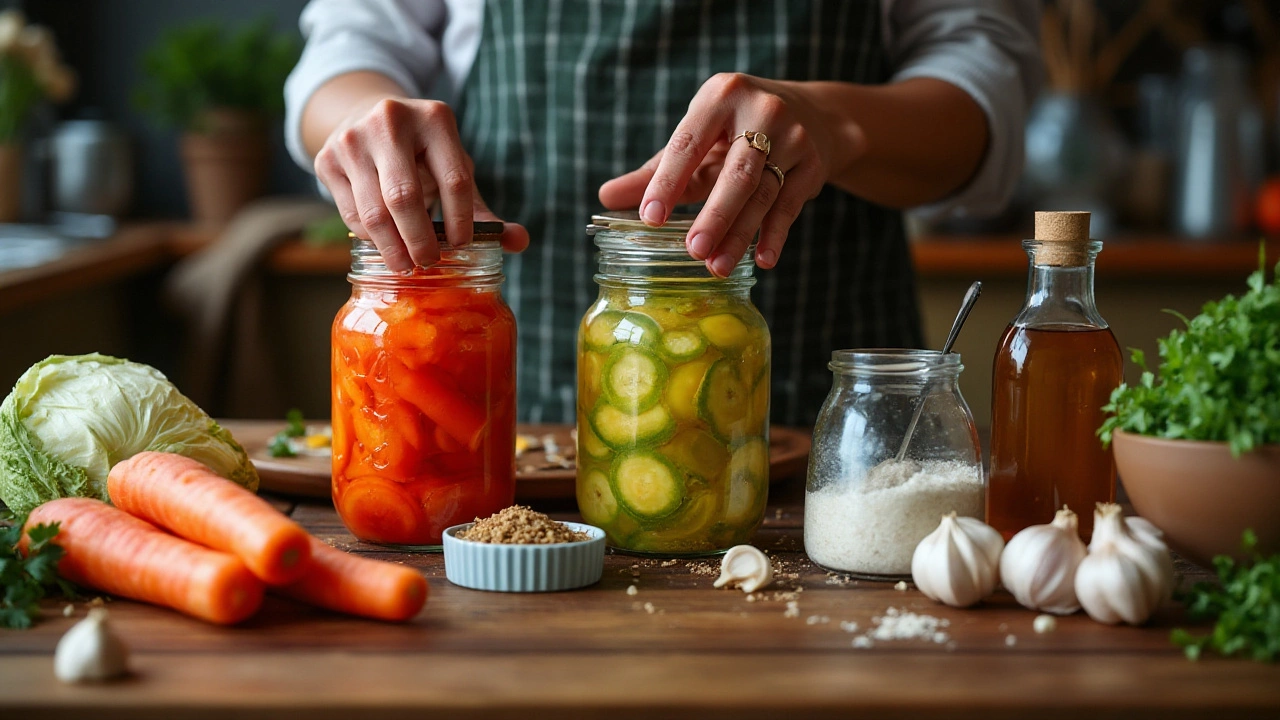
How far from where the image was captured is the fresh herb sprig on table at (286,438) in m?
1.35

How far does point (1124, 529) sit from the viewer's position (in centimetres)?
88

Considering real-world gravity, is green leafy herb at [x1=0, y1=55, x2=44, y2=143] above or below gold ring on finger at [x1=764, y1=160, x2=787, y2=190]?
above

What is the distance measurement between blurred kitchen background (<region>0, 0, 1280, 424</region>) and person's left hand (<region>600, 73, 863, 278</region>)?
168 cm

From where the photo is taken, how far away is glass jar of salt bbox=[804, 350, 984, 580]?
37.9 inches

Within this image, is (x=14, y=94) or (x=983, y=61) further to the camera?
(x=14, y=94)

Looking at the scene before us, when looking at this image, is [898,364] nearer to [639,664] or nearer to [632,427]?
[632,427]

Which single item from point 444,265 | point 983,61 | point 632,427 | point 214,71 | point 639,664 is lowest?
point 639,664

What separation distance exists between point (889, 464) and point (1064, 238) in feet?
0.77

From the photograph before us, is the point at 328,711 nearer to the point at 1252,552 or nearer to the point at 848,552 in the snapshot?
the point at 848,552

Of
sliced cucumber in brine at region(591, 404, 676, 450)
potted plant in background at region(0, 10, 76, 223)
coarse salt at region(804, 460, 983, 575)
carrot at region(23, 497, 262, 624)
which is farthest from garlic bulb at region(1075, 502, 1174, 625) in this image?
potted plant in background at region(0, 10, 76, 223)

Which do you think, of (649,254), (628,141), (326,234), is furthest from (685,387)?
(326,234)

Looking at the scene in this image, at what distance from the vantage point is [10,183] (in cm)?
290

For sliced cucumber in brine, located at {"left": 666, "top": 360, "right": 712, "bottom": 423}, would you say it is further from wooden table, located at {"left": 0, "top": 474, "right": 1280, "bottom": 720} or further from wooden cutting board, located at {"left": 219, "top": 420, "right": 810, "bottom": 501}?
wooden cutting board, located at {"left": 219, "top": 420, "right": 810, "bottom": 501}

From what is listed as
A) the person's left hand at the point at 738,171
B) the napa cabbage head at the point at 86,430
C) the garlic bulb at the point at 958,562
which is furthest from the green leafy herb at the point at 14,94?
the garlic bulb at the point at 958,562
